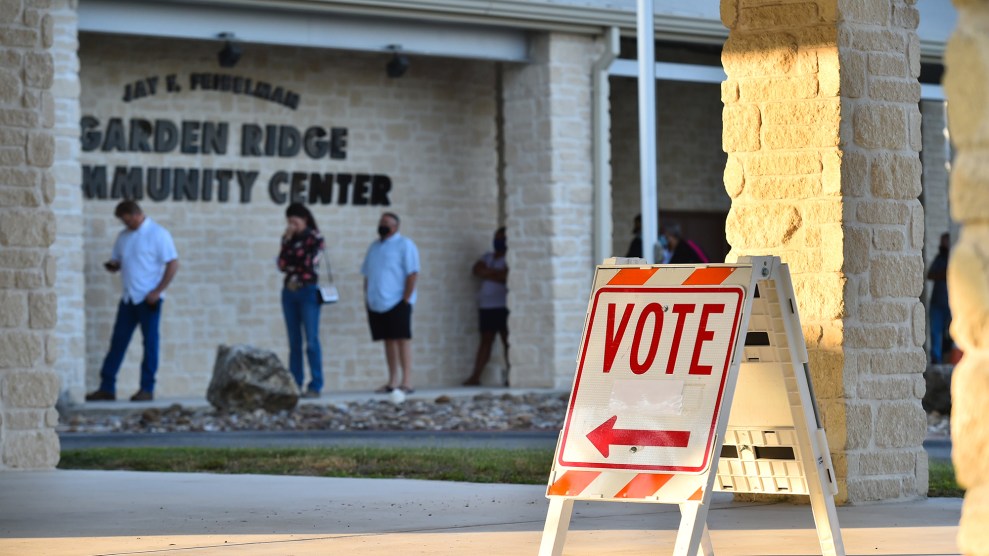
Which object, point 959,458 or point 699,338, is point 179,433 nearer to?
point 699,338

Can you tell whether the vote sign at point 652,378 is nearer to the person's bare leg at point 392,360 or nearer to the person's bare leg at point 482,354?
the person's bare leg at point 392,360

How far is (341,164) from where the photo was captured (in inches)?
744

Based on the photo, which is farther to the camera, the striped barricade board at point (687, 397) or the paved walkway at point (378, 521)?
the paved walkway at point (378, 521)

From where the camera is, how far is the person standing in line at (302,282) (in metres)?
16.3

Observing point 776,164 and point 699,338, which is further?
point 776,164

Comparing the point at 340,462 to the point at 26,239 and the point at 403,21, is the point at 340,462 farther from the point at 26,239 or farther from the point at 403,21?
the point at 403,21

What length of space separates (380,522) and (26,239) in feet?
12.1

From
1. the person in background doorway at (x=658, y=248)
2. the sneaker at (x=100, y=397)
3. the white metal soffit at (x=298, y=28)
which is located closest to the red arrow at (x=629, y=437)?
the person in background doorway at (x=658, y=248)

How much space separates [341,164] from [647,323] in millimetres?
14084

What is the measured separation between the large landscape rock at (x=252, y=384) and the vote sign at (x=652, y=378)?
9.61 m

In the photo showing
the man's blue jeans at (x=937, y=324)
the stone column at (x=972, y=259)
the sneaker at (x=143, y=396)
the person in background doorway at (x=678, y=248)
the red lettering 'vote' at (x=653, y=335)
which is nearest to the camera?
the stone column at (x=972, y=259)

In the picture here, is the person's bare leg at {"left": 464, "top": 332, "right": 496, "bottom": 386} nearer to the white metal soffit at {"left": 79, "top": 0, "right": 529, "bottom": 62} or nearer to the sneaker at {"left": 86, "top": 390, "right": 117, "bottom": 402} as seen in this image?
the white metal soffit at {"left": 79, "top": 0, "right": 529, "bottom": 62}

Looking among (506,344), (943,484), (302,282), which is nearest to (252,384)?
(302,282)

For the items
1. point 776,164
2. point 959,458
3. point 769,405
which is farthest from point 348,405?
point 959,458
